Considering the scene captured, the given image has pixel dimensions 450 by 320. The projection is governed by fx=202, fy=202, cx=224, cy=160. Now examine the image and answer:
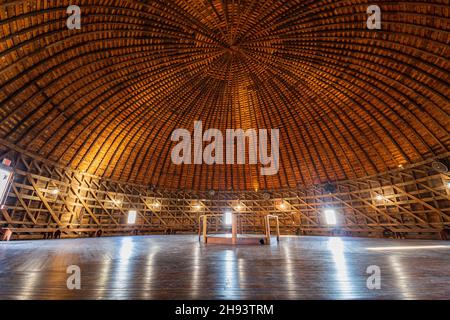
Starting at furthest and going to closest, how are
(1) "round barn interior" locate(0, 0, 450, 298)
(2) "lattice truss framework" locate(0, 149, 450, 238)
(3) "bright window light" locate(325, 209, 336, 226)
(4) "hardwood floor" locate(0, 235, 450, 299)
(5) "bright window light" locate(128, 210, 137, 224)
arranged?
1. (5) "bright window light" locate(128, 210, 137, 224)
2. (3) "bright window light" locate(325, 209, 336, 226)
3. (2) "lattice truss framework" locate(0, 149, 450, 238)
4. (1) "round barn interior" locate(0, 0, 450, 298)
5. (4) "hardwood floor" locate(0, 235, 450, 299)

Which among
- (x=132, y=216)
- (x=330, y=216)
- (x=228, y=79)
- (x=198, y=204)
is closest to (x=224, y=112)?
(x=228, y=79)

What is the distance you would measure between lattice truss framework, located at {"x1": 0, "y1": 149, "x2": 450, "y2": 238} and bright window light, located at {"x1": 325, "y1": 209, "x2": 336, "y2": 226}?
0.48 metres

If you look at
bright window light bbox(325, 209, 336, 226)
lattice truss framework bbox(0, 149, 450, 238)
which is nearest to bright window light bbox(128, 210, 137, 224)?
lattice truss framework bbox(0, 149, 450, 238)

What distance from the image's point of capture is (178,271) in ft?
15.8

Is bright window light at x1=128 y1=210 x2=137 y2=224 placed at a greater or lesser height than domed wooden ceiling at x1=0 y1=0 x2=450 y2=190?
lesser

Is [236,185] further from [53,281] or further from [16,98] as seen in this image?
[53,281]

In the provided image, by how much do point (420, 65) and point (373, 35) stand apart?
12.8ft

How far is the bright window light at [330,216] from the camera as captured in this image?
892 inches

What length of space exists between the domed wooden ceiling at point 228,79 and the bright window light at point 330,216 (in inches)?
142

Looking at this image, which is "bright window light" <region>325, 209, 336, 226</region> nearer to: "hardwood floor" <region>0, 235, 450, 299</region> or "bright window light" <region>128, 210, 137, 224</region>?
"hardwood floor" <region>0, 235, 450, 299</region>

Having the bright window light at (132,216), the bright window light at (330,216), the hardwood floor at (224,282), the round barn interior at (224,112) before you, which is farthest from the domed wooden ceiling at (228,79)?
the hardwood floor at (224,282)

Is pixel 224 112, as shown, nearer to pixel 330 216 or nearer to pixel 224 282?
pixel 330 216

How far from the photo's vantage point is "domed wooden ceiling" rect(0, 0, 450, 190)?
1196cm
